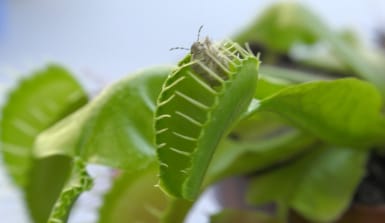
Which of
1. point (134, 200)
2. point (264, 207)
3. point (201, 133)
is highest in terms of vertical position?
point (201, 133)

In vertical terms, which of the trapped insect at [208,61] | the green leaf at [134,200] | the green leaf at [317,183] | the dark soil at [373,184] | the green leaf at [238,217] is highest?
the trapped insect at [208,61]

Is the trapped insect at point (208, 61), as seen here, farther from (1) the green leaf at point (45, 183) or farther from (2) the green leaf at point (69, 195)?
(1) the green leaf at point (45, 183)

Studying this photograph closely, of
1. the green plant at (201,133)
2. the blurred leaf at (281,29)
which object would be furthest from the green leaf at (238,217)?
the blurred leaf at (281,29)

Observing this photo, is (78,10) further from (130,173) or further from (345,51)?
(130,173)

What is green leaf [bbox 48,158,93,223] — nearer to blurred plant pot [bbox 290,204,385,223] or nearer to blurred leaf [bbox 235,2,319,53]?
blurred plant pot [bbox 290,204,385,223]

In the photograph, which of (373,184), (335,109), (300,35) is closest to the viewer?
(335,109)

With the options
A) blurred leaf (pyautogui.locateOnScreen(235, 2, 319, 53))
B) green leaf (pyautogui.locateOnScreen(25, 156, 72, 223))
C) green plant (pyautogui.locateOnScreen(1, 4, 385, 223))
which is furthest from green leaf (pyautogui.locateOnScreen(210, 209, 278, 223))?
blurred leaf (pyautogui.locateOnScreen(235, 2, 319, 53))

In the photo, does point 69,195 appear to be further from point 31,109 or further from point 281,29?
point 281,29

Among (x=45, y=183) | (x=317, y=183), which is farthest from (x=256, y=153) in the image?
(x=45, y=183)
